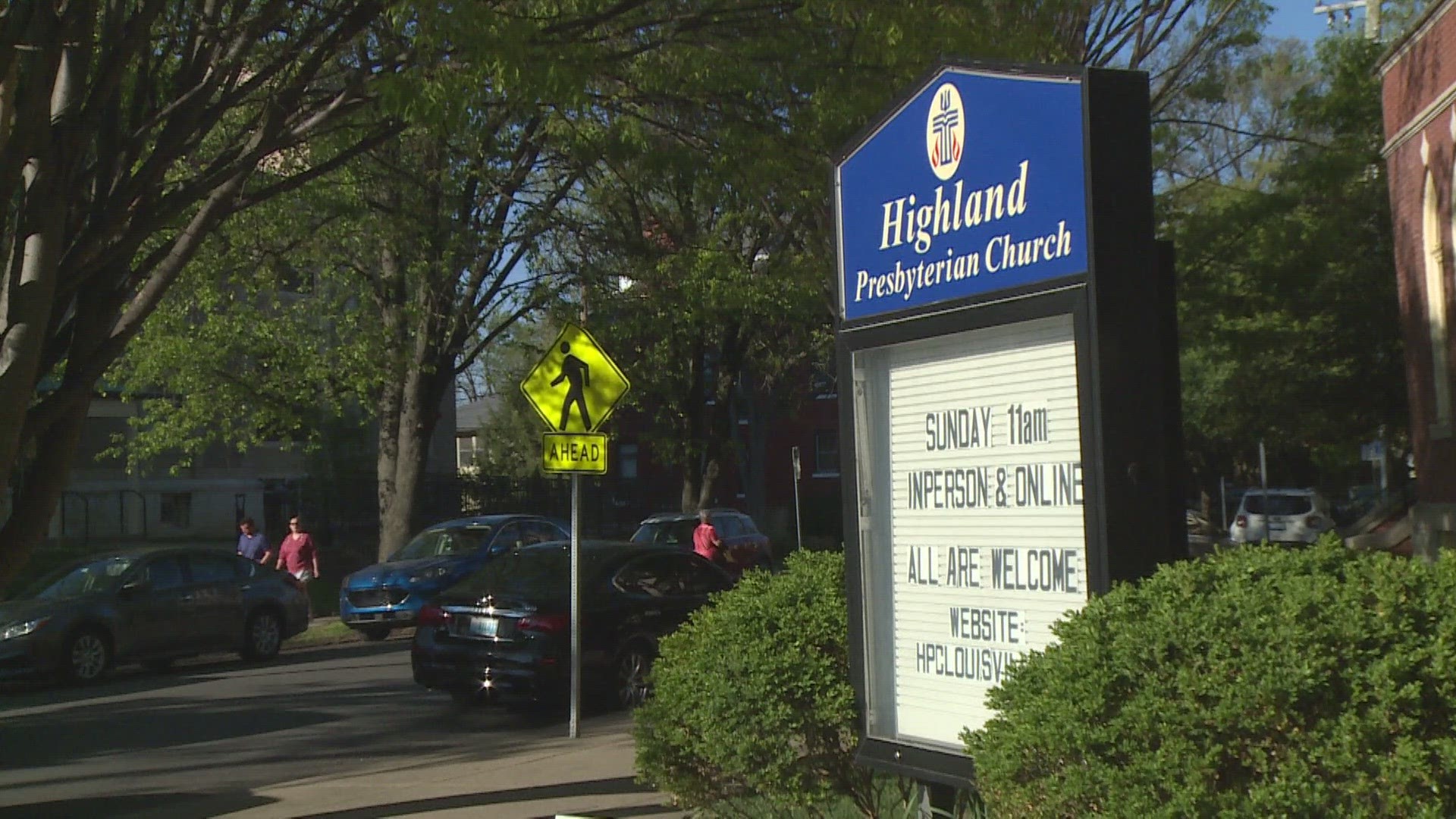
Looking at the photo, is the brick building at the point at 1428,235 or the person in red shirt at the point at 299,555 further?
the person in red shirt at the point at 299,555

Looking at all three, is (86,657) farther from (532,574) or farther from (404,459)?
(404,459)

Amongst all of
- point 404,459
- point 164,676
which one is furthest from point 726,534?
point 164,676

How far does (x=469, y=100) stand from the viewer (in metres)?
10.4

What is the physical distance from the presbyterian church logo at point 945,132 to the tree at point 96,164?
5.40 meters

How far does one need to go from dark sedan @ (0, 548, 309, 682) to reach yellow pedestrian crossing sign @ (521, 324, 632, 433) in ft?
24.9

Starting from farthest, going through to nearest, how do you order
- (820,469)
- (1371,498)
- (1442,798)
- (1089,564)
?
(820,469) < (1371,498) < (1089,564) < (1442,798)

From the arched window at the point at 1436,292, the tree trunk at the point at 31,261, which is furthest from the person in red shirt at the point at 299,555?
the arched window at the point at 1436,292

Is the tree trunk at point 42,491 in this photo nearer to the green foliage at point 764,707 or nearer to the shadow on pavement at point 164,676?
the green foliage at point 764,707

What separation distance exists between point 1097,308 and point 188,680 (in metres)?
15.1

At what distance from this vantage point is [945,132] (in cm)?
566

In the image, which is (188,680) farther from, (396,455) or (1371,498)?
(1371,498)

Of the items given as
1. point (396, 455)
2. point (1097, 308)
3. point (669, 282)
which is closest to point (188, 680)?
point (396, 455)

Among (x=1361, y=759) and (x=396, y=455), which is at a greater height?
(x=396, y=455)

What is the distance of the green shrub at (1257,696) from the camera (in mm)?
3752
